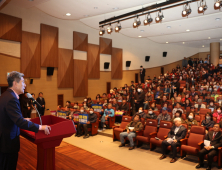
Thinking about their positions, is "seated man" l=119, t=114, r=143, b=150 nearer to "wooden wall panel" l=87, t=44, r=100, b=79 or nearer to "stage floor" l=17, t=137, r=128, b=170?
"stage floor" l=17, t=137, r=128, b=170

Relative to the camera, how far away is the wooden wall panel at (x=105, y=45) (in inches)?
441

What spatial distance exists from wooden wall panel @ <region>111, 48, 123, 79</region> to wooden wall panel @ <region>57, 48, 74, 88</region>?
3.15m

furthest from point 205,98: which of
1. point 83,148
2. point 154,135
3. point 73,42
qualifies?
point 73,42

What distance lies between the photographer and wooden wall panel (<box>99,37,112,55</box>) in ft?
36.7

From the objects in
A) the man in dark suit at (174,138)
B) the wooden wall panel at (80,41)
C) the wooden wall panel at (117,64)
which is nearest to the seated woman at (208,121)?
the man in dark suit at (174,138)

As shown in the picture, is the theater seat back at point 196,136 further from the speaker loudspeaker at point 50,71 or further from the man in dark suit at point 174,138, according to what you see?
the speaker loudspeaker at point 50,71

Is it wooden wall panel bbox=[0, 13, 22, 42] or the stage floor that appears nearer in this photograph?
the stage floor

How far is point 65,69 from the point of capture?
368 inches

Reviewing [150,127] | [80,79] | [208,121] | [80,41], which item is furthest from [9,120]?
[80,41]

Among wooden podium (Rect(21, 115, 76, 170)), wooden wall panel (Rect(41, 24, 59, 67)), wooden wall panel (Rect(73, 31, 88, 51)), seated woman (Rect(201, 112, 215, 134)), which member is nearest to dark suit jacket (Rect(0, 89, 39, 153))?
wooden podium (Rect(21, 115, 76, 170))

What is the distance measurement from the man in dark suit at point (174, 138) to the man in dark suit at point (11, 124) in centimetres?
332

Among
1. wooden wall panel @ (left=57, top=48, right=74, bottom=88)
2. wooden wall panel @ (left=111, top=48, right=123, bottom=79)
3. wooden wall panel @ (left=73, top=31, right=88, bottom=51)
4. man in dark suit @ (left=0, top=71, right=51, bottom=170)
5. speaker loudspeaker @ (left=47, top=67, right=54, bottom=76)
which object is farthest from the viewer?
wooden wall panel @ (left=111, top=48, right=123, bottom=79)

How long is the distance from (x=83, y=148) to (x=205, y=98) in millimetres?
5188

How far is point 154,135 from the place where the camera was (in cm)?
480
